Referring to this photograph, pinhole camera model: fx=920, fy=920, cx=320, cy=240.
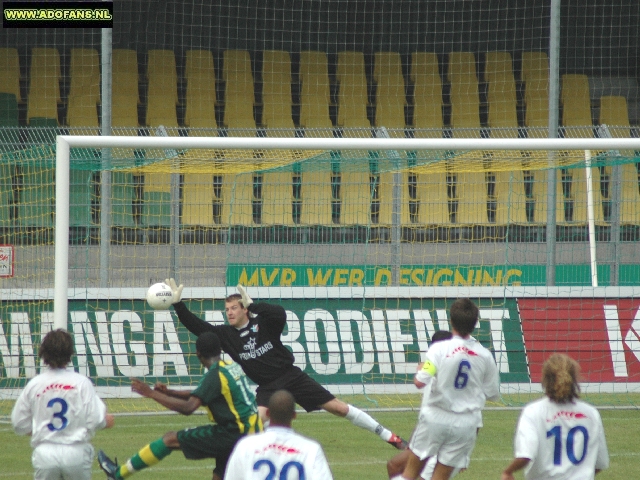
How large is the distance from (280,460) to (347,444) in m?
5.29

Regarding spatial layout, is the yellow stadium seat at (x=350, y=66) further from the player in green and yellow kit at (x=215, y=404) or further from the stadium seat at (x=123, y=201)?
the player in green and yellow kit at (x=215, y=404)

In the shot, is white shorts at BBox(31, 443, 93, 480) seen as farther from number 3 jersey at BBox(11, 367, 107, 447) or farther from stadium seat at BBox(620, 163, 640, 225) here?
stadium seat at BBox(620, 163, 640, 225)

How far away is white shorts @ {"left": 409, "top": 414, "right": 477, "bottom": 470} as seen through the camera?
6523 mm

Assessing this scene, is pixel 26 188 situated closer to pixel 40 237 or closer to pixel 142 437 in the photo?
pixel 40 237

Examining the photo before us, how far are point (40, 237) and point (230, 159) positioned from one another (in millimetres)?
3852

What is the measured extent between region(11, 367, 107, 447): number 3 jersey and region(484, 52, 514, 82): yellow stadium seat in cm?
1462

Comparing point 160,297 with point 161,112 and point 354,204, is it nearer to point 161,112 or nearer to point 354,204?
point 354,204

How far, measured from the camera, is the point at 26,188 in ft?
43.5

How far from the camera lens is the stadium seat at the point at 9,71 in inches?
690

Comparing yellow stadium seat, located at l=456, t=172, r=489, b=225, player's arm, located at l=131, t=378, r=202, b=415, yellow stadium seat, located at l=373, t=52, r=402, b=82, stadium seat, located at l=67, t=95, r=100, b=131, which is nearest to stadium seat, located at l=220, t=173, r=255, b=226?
yellow stadium seat, located at l=456, t=172, r=489, b=225

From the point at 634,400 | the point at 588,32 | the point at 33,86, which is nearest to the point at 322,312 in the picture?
the point at 634,400

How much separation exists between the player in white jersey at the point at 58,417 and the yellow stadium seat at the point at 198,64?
13.4 metres

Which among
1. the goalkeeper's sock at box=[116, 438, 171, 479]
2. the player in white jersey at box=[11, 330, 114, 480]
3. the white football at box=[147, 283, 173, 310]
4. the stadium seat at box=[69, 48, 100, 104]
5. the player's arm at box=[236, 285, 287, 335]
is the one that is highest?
the stadium seat at box=[69, 48, 100, 104]

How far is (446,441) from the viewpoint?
6555 millimetres
